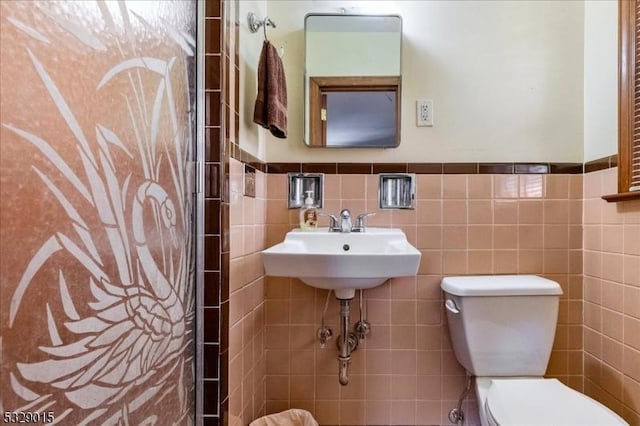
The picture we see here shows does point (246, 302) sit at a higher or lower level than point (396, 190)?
lower

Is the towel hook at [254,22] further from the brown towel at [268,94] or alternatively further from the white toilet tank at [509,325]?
the white toilet tank at [509,325]

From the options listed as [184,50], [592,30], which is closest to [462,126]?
[592,30]

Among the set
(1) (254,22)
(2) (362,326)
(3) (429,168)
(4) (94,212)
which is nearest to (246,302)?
(2) (362,326)

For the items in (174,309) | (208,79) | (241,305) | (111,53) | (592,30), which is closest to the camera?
(111,53)

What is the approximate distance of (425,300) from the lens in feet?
5.18

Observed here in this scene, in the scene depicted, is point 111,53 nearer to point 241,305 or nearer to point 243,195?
point 243,195

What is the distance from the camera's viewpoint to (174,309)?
0.97 metres

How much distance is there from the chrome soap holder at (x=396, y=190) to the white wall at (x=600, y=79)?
75cm

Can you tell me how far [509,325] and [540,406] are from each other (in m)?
0.31

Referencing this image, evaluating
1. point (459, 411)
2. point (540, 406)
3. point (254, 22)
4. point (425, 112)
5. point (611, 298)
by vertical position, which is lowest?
point (459, 411)

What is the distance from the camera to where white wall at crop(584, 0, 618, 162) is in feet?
4.54

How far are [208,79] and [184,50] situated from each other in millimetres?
101

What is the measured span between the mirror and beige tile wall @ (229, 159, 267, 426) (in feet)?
1.29

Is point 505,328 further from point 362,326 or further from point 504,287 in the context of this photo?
point 362,326
